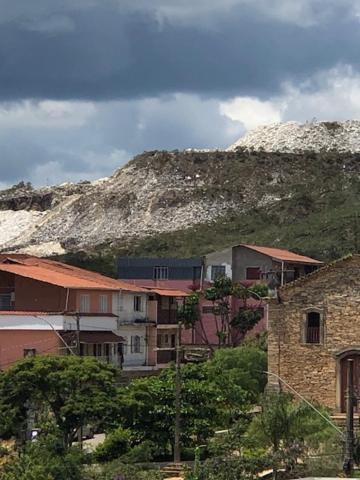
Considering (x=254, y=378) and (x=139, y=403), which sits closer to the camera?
(x=139, y=403)

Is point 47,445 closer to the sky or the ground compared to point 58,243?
closer to the ground

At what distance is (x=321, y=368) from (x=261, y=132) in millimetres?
133978

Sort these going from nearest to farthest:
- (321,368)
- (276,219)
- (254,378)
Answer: (321,368) → (254,378) → (276,219)

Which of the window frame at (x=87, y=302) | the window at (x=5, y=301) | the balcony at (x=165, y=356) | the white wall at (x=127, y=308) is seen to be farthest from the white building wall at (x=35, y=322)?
the balcony at (x=165, y=356)

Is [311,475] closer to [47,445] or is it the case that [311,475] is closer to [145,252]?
[47,445]

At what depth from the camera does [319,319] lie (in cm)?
5184

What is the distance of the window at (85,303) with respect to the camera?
64.1 meters

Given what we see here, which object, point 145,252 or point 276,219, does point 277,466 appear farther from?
point 276,219

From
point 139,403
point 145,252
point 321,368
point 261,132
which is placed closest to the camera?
point 139,403

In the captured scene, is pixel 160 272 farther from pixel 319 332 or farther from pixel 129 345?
pixel 319 332

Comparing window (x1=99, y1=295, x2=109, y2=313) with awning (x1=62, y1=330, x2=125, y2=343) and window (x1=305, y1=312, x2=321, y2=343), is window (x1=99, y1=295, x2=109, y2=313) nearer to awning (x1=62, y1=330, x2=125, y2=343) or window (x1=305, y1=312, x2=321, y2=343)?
awning (x1=62, y1=330, x2=125, y2=343)

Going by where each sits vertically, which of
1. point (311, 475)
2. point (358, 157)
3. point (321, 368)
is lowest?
point (311, 475)

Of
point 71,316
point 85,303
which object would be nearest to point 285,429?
point 71,316

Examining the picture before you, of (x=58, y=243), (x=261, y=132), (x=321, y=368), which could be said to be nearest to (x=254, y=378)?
(x=321, y=368)
